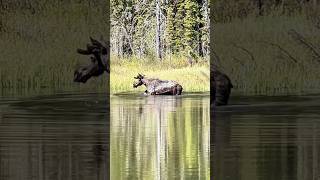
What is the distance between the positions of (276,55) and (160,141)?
7914 mm

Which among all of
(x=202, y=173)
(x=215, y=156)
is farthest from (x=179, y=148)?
(x=202, y=173)

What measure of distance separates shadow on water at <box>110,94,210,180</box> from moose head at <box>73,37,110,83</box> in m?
2.03

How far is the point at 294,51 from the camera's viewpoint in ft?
50.4

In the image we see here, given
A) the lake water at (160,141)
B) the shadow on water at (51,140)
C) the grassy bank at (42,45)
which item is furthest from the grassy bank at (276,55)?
the shadow on water at (51,140)

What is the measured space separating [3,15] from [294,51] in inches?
215

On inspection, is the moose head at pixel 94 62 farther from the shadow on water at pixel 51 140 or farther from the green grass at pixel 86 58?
the shadow on water at pixel 51 140

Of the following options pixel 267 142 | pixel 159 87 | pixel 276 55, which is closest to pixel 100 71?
pixel 159 87

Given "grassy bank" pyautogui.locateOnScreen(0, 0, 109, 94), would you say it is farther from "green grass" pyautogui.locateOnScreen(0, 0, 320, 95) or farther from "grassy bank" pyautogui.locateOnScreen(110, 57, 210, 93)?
"grassy bank" pyautogui.locateOnScreen(110, 57, 210, 93)

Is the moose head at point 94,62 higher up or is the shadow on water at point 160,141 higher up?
the moose head at point 94,62

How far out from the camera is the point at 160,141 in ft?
25.3

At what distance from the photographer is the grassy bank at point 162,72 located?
60.0ft

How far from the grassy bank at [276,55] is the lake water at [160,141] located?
49.0 inches

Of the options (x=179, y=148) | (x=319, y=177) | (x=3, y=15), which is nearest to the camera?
(x=319, y=177)

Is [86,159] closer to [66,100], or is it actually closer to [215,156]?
[215,156]
